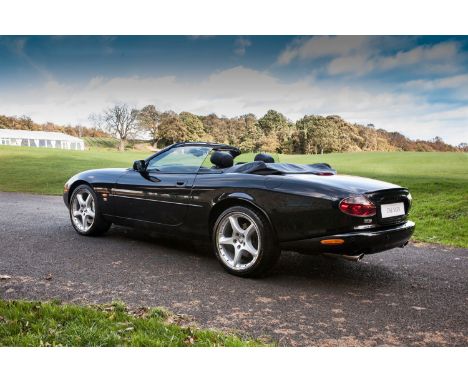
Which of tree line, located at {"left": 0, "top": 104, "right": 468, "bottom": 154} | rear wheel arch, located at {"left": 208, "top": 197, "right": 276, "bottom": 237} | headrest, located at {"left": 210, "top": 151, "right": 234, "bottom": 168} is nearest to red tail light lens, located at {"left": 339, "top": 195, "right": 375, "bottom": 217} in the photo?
rear wheel arch, located at {"left": 208, "top": 197, "right": 276, "bottom": 237}

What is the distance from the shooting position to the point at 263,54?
62.4 ft

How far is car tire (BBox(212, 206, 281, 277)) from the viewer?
398 cm

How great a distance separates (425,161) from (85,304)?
24201mm

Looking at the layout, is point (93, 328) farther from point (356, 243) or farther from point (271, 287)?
point (356, 243)

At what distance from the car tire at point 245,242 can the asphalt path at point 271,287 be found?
134 millimetres

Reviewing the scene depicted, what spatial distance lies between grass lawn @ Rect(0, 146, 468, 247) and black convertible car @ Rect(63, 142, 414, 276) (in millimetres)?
663

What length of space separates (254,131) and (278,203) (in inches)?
814

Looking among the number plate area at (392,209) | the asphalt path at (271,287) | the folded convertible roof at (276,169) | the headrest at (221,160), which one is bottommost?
the asphalt path at (271,287)

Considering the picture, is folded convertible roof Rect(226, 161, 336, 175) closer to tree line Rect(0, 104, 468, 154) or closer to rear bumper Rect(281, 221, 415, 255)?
rear bumper Rect(281, 221, 415, 255)

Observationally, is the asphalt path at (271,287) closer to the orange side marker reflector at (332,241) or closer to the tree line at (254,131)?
the orange side marker reflector at (332,241)

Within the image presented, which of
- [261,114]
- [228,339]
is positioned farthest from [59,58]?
[228,339]

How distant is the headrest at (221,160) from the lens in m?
4.64

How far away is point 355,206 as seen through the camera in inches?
145

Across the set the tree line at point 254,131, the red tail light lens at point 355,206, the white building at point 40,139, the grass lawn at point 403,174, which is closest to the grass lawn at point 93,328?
the red tail light lens at point 355,206
